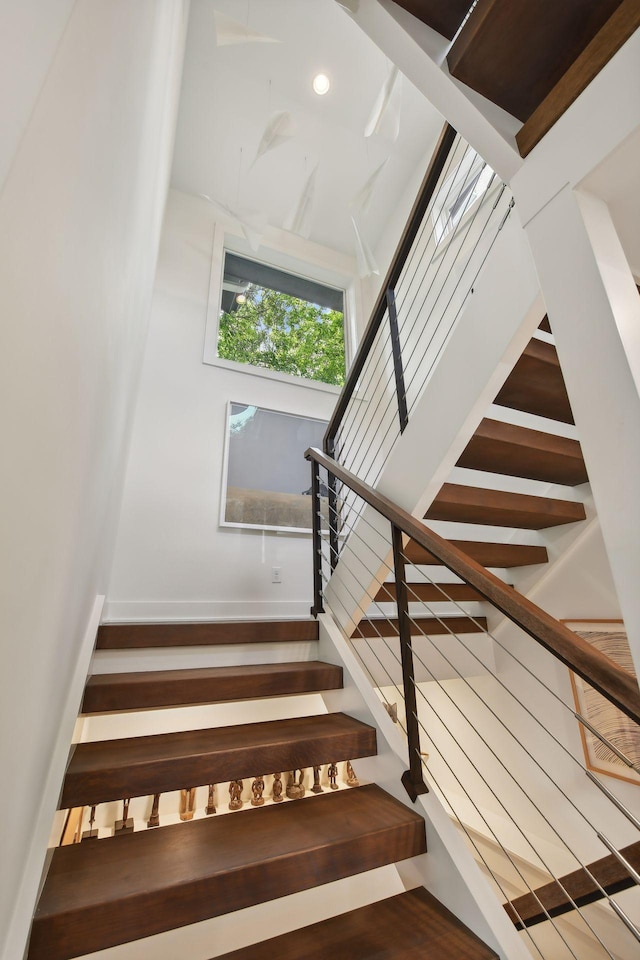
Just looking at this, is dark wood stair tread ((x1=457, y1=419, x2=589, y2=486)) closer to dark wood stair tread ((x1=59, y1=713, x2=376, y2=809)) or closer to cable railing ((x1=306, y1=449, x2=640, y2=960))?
cable railing ((x1=306, y1=449, x2=640, y2=960))

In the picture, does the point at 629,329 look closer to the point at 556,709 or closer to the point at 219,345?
the point at 556,709

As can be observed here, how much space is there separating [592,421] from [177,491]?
8.54 ft

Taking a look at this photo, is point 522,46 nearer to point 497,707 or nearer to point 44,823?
point 44,823

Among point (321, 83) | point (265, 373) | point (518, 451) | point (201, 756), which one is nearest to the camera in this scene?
point (201, 756)

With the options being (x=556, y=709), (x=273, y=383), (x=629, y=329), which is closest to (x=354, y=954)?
(x=629, y=329)

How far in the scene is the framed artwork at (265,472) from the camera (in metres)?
3.16

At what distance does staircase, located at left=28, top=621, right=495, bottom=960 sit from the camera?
0.94 metres

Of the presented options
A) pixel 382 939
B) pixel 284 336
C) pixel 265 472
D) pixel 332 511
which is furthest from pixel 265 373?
pixel 382 939

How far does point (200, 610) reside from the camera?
278 centimetres

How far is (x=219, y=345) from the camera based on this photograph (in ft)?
11.7

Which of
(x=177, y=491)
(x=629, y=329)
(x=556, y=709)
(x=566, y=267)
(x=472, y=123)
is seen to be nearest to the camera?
(x=629, y=329)

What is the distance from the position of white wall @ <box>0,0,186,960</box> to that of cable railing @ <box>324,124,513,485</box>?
1160 mm

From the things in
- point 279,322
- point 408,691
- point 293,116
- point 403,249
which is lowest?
point 408,691

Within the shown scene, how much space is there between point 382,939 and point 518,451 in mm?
1555
